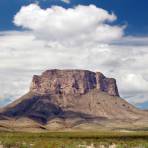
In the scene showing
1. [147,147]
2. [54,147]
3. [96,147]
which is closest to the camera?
[54,147]

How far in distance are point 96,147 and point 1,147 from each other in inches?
1029

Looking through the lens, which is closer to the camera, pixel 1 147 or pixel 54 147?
pixel 54 147

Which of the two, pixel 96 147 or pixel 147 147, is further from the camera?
pixel 96 147

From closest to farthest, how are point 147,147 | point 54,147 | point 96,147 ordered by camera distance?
point 54,147 < point 147,147 < point 96,147

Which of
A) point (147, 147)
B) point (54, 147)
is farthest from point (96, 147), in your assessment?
point (54, 147)

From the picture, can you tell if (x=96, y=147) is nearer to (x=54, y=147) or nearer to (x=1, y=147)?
(x=1, y=147)

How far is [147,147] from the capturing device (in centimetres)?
7656

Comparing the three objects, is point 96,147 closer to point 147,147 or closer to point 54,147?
point 147,147

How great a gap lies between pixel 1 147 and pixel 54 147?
27.6 meters

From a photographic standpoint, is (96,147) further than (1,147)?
Yes

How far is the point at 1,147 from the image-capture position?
80.9m

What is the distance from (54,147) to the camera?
183 feet

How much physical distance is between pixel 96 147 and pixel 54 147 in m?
44.5

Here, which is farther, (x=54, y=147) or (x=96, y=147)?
(x=96, y=147)
